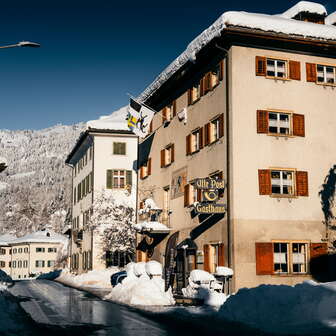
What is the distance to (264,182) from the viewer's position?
79.4ft

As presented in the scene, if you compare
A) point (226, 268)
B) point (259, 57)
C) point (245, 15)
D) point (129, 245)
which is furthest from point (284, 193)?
point (129, 245)

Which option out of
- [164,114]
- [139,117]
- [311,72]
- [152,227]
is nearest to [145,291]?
[152,227]

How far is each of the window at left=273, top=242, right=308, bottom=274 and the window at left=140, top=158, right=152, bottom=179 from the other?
13.6 meters

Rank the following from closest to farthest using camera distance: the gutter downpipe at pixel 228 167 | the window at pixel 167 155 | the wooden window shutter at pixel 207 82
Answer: the gutter downpipe at pixel 228 167 < the wooden window shutter at pixel 207 82 < the window at pixel 167 155

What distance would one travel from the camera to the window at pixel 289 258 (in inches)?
937

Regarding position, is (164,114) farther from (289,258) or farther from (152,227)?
(289,258)

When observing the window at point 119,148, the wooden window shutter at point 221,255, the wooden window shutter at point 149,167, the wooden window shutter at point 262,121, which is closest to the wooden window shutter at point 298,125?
the wooden window shutter at point 262,121

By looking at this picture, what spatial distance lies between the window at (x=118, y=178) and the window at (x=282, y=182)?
86.0ft

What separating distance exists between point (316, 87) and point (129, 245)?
23011 mm

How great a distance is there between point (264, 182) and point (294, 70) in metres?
5.51

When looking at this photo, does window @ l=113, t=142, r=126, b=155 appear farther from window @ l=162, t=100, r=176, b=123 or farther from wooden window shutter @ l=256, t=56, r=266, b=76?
wooden window shutter @ l=256, t=56, r=266, b=76

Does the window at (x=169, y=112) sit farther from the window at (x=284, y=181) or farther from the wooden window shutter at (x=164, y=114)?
the window at (x=284, y=181)

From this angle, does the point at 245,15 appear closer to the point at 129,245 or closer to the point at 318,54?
the point at 318,54

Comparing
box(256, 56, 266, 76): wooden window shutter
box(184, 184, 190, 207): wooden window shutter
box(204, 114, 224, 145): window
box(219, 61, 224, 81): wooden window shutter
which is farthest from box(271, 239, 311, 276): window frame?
box(219, 61, 224, 81): wooden window shutter
